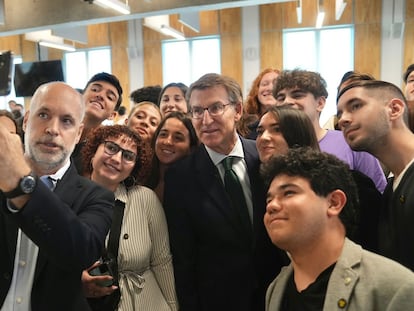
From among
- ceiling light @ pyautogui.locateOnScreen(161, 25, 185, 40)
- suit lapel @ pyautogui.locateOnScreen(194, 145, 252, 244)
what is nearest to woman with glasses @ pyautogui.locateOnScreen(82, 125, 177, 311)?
suit lapel @ pyautogui.locateOnScreen(194, 145, 252, 244)

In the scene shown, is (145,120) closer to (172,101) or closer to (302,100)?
(172,101)

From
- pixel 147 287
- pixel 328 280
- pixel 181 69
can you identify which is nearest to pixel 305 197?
pixel 328 280

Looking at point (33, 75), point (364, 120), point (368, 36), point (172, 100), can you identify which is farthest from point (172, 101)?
point (368, 36)

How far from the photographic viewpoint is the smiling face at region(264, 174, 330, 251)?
1356 millimetres

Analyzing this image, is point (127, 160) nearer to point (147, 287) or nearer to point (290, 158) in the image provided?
point (147, 287)

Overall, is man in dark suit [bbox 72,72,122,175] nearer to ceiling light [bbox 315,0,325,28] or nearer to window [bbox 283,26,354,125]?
ceiling light [bbox 315,0,325,28]

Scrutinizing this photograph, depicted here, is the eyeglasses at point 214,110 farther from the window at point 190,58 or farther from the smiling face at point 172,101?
the window at point 190,58

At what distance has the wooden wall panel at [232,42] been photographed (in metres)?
10.5

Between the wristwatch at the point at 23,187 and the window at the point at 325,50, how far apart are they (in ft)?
31.6

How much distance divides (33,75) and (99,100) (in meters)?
4.15

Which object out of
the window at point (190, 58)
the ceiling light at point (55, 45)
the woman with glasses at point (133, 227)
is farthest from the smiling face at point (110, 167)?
the ceiling light at point (55, 45)

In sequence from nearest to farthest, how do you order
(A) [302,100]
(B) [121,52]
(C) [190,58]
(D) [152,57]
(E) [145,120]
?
(A) [302,100] < (E) [145,120] < (C) [190,58] < (D) [152,57] < (B) [121,52]

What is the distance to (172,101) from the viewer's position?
3.64 meters

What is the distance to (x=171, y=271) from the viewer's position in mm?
2172
